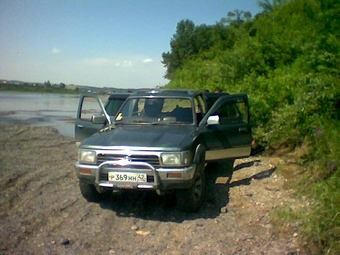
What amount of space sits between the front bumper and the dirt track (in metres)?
0.51

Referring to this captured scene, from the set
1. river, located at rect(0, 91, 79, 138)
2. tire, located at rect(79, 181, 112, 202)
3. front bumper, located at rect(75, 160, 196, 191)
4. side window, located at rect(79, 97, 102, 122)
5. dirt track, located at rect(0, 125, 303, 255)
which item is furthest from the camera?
river, located at rect(0, 91, 79, 138)

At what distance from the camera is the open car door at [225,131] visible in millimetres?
5859

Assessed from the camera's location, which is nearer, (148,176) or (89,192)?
(148,176)

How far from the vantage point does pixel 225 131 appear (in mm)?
6195

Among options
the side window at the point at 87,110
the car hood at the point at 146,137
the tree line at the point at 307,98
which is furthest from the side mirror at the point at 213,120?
the side window at the point at 87,110

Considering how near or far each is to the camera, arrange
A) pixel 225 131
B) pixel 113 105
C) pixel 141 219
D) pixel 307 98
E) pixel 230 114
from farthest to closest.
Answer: pixel 113 105
pixel 230 114
pixel 307 98
pixel 225 131
pixel 141 219

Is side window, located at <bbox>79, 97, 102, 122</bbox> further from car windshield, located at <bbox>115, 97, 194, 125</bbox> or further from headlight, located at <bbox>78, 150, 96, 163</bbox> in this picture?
headlight, located at <bbox>78, 150, 96, 163</bbox>

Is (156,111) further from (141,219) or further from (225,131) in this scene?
(141,219)

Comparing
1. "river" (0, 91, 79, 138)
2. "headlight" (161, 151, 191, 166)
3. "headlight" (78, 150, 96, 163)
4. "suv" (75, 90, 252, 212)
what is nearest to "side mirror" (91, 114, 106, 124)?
"suv" (75, 90, 252, 212)

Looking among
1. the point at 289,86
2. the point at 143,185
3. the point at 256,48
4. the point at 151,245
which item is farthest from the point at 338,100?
the point at 256,48

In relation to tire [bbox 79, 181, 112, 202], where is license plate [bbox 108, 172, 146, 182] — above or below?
above

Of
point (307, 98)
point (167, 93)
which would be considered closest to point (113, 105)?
point (167, 93)

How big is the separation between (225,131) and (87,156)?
2.44 m

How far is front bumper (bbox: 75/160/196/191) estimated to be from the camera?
4695 millimetres
